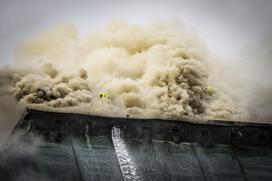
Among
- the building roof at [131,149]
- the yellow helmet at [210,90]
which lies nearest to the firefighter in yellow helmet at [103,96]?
the yellow helmet at [210,90]

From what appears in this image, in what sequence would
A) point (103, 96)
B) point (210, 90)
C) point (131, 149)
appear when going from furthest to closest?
point (210, 90) → point (103, 96) → point (131, 149)

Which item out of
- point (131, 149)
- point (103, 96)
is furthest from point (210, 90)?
point (131, 149)

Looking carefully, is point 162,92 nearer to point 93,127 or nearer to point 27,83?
Answer: point 27,83

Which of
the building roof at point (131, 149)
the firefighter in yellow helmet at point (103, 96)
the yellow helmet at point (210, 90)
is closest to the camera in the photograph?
the building roof at point (131, 149)

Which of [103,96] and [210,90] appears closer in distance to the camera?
[103,96]

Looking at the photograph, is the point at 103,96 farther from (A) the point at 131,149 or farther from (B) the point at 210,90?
(A) the point at 131,149

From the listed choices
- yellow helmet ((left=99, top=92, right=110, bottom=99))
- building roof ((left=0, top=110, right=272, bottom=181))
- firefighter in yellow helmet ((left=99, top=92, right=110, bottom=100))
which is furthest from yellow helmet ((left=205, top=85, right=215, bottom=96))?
building roof ((left=0, top=110, right=272, bottom=181))

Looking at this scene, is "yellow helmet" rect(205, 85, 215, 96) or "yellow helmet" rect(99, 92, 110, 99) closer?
"yellow helmet" rect(99, 92, 110, 99)

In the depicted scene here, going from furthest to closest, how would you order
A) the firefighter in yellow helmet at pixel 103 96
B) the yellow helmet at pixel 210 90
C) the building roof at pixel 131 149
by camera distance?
the yellow helmet at pixel 210 90, the firefighter in yellow helmet at pixel 103 96, the building roof at pixel 131 149

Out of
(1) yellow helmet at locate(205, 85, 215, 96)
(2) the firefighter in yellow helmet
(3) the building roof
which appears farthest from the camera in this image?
(1) yellow helmet at locate(205, 85, 215, 96)

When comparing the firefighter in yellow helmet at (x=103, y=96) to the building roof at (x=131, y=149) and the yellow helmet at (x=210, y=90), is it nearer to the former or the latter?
the yellow helmet at (x=210, y=90)

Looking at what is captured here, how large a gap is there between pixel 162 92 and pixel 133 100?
2.49 meters

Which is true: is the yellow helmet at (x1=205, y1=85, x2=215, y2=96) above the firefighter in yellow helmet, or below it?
below

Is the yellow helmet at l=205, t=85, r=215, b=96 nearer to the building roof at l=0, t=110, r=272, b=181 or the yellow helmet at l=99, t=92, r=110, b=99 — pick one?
the yellow helmet at l=99, t=92, r=110, b=99
